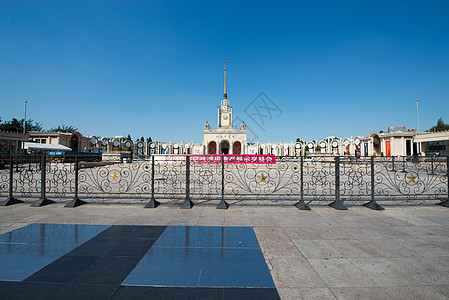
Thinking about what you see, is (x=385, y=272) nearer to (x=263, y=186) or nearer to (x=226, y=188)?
(x=226, y=188)

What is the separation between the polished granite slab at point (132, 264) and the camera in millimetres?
2465

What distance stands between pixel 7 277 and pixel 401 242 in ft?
19.5

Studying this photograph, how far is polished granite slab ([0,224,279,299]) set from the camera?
8.09ft

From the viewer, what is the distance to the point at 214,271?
2.90 meters

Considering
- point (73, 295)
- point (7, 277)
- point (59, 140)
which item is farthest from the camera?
point (59, 140)

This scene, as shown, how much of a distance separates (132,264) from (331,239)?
340 centimetres

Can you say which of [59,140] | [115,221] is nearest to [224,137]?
[59,140]

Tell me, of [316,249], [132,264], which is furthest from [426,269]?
[132,264]

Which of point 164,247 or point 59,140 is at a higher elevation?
point 59,140

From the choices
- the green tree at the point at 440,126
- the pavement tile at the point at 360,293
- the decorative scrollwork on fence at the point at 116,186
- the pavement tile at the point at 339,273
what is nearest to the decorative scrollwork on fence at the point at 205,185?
the decorative scrollwork on fence at the point at 116,186

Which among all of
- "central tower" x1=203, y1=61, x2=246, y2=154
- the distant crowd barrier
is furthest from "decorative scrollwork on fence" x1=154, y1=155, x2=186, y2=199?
"central tower" x1=203, y1=61, x2=246, y2=154

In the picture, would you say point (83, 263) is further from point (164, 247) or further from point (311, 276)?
point (311, 276)

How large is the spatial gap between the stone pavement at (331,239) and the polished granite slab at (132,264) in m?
0.40

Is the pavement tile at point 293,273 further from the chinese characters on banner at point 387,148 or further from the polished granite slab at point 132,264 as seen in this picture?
the chinese characters on banner at point 387,148
